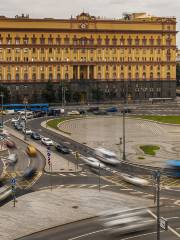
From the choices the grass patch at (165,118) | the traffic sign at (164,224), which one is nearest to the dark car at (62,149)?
the traffic sign at (164,224)

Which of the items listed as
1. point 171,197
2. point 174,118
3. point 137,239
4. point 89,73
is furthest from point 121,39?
Result: point 137,239

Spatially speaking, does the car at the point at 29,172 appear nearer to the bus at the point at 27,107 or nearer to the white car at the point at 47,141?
the white car at the point at 47,141

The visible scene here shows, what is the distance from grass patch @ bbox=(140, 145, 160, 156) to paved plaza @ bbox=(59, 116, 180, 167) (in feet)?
2.92

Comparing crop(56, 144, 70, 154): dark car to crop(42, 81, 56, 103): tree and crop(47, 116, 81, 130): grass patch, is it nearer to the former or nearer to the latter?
crop(47, 116, 81, 130): grass patch

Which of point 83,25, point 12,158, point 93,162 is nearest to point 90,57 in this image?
point 83,25

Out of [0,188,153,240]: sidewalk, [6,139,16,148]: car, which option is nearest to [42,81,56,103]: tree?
[6,139,16,148]: car

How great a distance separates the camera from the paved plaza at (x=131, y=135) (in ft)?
272

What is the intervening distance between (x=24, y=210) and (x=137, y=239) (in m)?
14.8

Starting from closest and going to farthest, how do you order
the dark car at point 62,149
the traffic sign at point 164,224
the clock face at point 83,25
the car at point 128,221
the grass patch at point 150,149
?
1. the traffic sign at point 164,224
2. the car at point 128,221
3. the dark car at point 62,149
4. the grass patch at point 150,149
5. the clock face at point 83,25

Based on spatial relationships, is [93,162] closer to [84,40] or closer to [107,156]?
[107,156]

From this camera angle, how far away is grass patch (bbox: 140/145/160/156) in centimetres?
8531

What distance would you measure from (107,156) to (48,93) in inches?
3728

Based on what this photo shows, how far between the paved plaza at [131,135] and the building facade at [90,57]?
44.9m

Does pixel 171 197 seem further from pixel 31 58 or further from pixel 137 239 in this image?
pixel 31 58
